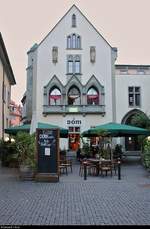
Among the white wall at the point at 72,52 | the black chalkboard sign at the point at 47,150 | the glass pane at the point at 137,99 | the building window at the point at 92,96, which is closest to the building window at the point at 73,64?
the white wall at the point at 72,52

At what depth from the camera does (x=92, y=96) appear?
3750 centimetres

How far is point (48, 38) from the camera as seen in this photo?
37.9 meters

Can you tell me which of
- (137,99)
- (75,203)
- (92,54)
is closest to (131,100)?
(137,99)

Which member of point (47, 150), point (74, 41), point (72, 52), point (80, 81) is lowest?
point (47, 150)

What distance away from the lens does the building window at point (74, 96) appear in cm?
3738

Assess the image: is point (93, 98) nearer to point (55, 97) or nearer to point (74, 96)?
point (74, 96)

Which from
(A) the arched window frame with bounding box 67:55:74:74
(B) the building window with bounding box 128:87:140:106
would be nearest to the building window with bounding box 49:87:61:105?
(A) the arched window frame with bounding box 67:55:74:74

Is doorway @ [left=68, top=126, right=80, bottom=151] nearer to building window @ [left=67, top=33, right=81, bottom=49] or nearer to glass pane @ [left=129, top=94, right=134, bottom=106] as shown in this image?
glass pane @ [left=129, top=94, right=134, bottom=106]

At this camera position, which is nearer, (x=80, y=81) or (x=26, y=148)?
(x=26, y=148)

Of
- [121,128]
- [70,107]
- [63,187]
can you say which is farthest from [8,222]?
→ [70,107]

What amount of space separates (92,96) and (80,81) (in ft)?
6.97

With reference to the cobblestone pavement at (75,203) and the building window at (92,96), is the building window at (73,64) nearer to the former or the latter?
the building window at (92,96)

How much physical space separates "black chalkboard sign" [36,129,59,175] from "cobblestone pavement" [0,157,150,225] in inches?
37.2

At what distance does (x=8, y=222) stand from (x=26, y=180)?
7676mm
